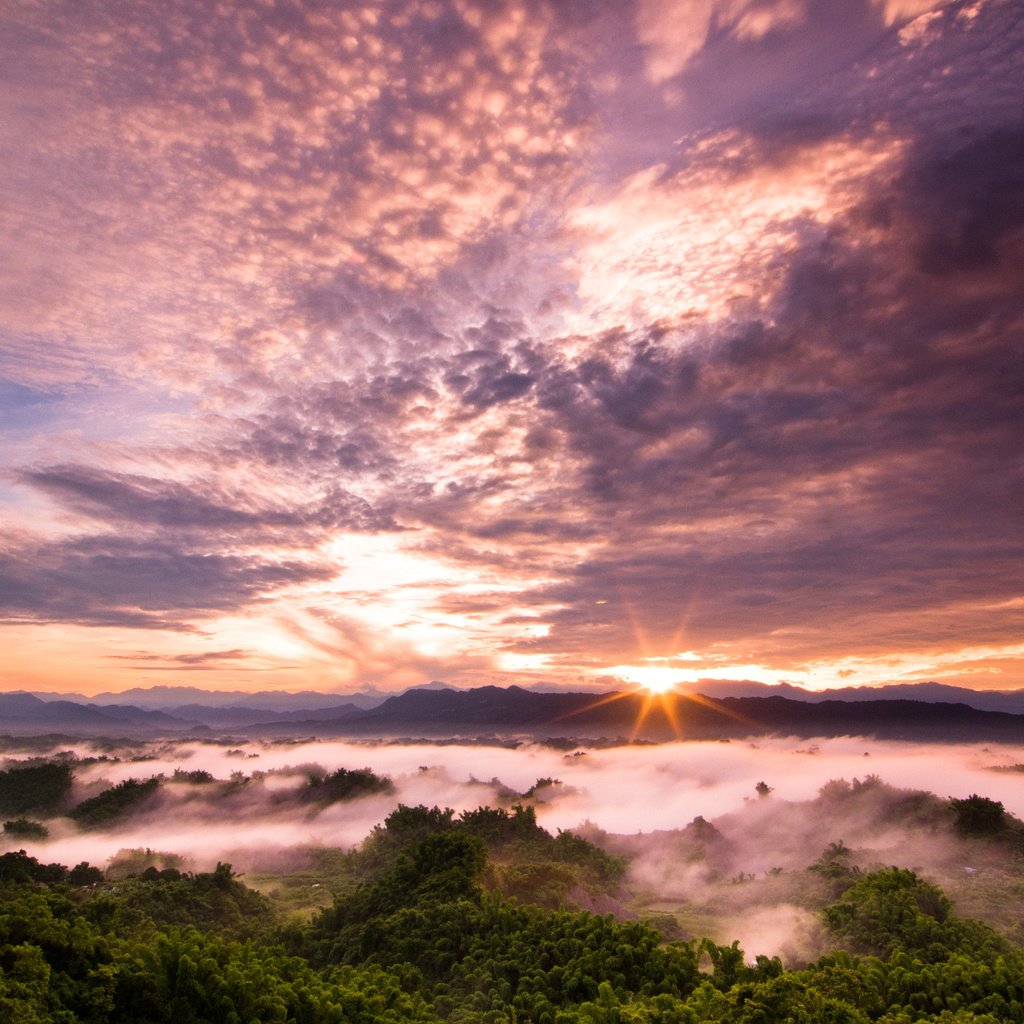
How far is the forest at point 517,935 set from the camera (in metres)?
25.7

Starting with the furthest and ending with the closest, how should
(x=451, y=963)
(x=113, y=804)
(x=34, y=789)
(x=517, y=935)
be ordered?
(x=34, y=789)
(x=113, y=804)
(x=451, y=963)
(x=517, y=935)

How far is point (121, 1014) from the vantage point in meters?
24.9

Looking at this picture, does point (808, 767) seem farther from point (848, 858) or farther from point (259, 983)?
point (259, 983)

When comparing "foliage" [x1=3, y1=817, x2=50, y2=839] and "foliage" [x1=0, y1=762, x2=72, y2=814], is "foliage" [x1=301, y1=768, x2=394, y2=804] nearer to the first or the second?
"foliage" [x1=3, y1=817, x2=50, y2=839]

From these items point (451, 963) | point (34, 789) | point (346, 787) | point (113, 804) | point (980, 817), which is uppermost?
point (980, 817)

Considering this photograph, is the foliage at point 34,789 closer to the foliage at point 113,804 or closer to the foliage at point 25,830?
the foliage at point 113,804

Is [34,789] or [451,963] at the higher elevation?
[451,963]

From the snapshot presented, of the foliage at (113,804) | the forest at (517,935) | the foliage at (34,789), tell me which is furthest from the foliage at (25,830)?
the foliage at (34,789)

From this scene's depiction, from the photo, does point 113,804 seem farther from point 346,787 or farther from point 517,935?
point 517,935

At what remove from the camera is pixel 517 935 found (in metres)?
41.1

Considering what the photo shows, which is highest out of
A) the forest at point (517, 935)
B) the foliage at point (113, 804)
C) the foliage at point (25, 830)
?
the forest at point (517, 935)

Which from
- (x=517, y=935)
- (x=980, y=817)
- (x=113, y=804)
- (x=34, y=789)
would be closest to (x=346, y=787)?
(x=113, y=804)

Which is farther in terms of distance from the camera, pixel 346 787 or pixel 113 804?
pixel 346 787

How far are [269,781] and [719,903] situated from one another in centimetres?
12433
